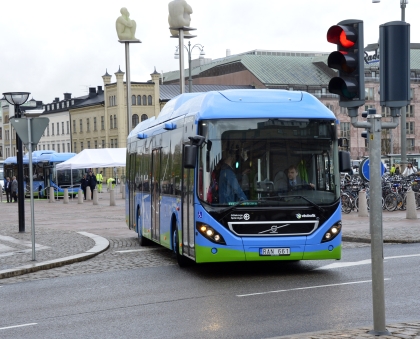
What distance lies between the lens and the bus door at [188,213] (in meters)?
14.6

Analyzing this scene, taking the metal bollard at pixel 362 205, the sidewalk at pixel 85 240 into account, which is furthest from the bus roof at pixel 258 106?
the metal bollard at pixel 362 205

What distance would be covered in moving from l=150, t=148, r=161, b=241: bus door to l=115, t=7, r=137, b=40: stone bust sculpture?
30676mm

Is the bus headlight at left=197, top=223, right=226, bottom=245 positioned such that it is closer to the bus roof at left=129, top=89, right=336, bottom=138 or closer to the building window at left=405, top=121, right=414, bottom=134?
the bus roof at left=129, top=89, right=336, bottom=138

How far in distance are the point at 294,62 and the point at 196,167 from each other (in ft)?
367

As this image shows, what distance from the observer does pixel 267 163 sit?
1418cm

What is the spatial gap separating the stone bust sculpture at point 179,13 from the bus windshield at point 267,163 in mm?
26389

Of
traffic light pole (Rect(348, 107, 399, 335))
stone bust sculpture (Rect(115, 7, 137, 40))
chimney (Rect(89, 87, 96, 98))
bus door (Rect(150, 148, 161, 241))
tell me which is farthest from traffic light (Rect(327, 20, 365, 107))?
chimney (Rect(89, 87, 96, 98))

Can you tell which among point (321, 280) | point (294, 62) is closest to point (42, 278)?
point (321, 280)

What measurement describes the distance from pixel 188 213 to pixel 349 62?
23.3 feet

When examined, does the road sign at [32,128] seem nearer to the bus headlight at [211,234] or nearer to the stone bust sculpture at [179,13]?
the bus headlight at [211,234]

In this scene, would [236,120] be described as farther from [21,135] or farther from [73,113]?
[73,113]

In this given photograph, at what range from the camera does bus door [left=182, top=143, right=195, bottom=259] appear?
48.1ft

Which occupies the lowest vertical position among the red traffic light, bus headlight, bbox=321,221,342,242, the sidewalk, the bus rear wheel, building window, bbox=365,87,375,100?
the sidewalk

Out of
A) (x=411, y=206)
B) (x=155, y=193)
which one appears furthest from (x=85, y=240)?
(x=411, y=206)
